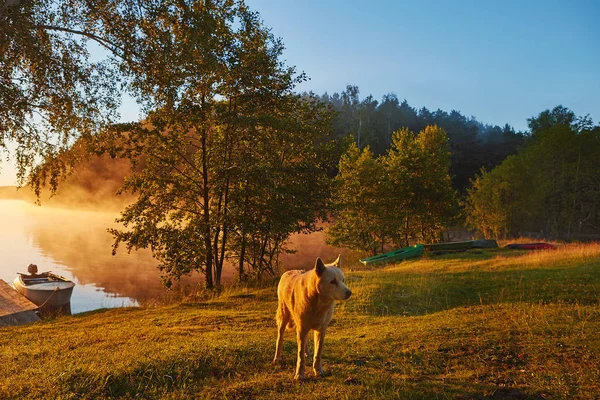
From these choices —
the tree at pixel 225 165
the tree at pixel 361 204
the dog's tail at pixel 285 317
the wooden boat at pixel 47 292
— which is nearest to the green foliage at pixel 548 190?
the tree at pixel 361 204

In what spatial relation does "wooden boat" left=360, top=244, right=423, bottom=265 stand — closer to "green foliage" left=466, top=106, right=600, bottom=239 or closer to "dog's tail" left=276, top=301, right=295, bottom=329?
"dog's tail" left=276, top=301, right=295, bottom=329

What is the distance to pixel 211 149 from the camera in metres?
25.9

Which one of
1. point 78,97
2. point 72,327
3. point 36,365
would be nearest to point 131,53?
point 78,97

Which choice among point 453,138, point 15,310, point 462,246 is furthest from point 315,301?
point 453,138

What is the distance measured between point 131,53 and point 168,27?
5.07 feet

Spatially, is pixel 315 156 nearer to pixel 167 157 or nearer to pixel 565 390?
pixel 167 157

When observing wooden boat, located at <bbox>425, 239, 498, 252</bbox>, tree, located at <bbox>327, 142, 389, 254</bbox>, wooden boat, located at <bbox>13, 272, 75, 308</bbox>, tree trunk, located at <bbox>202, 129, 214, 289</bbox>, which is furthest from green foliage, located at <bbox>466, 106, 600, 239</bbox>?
wooden boat, located at <bbox>13, 272, 75, 308</bbox>

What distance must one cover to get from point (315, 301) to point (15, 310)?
24182 mm

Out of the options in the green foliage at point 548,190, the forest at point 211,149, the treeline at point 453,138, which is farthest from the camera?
the treeline at point 453,138

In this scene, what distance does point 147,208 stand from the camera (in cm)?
2364

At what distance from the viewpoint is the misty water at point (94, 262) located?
34.6 metres

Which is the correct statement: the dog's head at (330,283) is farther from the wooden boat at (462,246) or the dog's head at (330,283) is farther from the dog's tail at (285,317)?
the wooden boat at (462,246)

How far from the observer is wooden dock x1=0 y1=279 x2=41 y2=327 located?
21.6 m

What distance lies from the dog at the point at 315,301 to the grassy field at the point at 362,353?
55 centimetres
